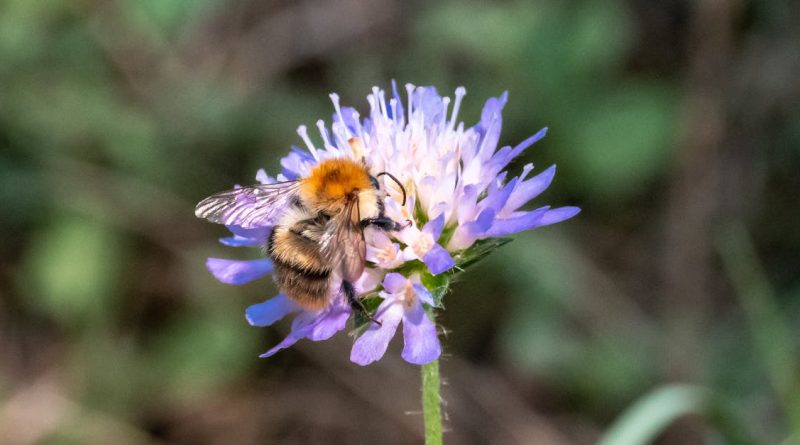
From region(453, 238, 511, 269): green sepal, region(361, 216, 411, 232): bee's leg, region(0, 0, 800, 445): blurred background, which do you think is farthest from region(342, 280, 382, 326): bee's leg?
region(0, 0, 800, 445): blurred background

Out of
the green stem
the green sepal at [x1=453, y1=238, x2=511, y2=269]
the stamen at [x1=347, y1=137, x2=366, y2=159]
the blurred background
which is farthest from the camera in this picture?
the blurred background

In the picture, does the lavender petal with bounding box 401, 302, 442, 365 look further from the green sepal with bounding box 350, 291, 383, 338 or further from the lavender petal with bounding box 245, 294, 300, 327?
the lavender petal with bounding box 245, 294, 300, 327

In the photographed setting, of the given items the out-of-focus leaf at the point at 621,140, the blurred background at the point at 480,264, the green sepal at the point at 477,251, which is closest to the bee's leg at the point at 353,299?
the green sepal at the point at 477,251

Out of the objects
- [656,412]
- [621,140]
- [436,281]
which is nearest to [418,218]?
[436,281]

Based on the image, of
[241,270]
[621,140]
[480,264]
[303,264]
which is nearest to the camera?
[303,264]

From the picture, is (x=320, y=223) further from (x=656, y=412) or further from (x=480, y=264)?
(x=480, y=264)

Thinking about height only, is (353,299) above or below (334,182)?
below

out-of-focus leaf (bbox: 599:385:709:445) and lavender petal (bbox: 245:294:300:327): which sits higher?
lavender petal (bbox: 245:294:300:327)

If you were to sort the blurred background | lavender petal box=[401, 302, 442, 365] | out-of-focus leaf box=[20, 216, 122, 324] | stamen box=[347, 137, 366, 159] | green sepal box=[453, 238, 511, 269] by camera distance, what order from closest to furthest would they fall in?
1. lavender petal box=[401, 302, 442, 365]
2. green sepal box=[453, 238, 511, 269]
3. stamen box=[347, 137, 366, 159]
4. the blurred background
5. out-of-focus leaf box=[20, 216, 122, 324]

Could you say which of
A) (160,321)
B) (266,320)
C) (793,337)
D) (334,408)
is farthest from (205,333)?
(793,337)
